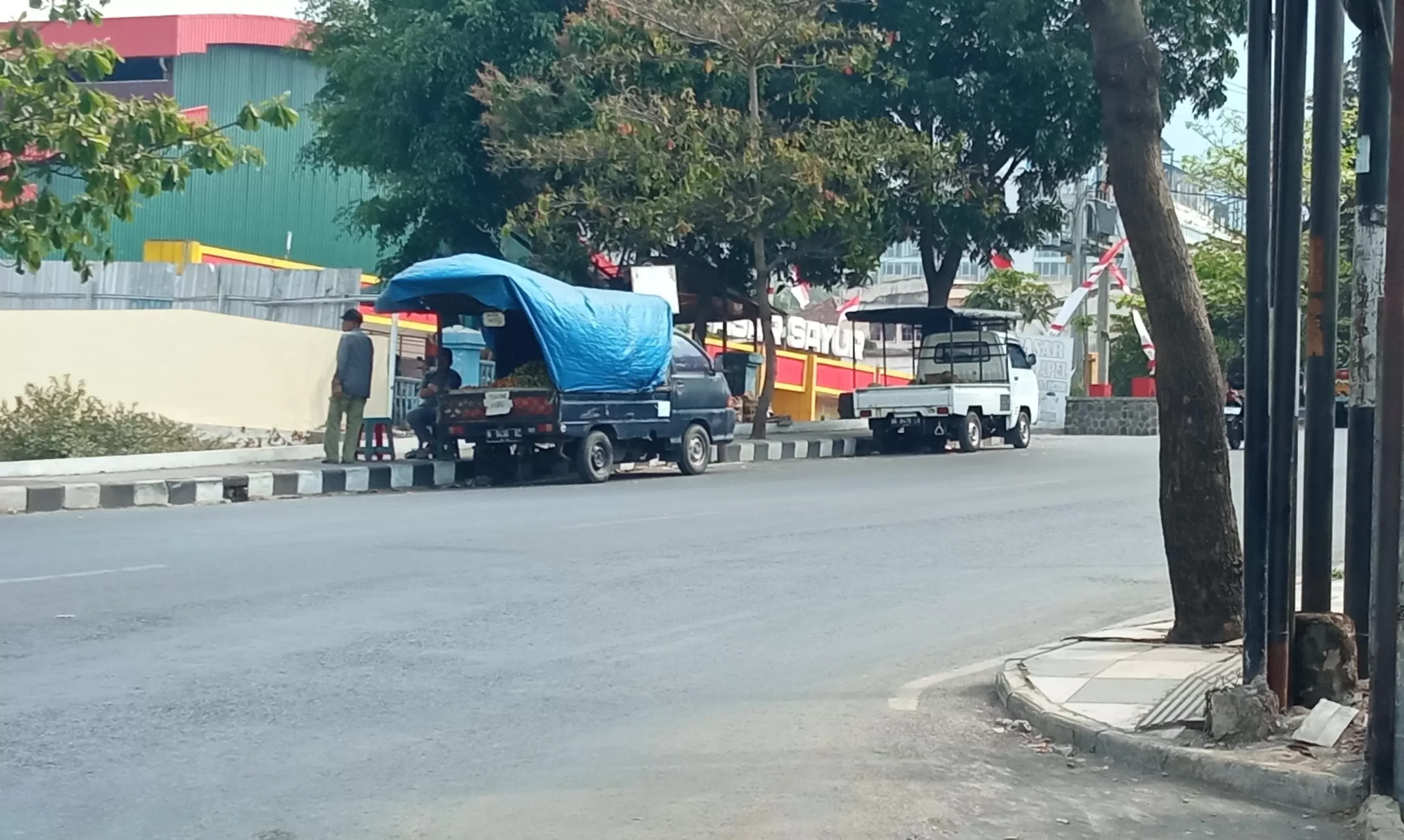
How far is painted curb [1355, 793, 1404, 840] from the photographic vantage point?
4.65 metres

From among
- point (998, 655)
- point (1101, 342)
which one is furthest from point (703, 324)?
point (998, 655)

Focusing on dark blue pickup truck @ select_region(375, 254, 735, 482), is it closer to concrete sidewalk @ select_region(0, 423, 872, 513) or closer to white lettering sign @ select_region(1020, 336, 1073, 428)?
concrete sidewalk @ select_region(0, 423, 872, 513)

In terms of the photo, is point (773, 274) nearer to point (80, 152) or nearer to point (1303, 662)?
point (80, 152)

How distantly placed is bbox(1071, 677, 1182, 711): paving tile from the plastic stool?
13.3 m

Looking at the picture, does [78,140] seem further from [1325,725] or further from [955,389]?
[955,389]

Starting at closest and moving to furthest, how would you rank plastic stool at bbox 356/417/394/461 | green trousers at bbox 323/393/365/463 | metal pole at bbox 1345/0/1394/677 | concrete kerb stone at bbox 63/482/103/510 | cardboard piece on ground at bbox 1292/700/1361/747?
cardboard piece on ground at bbox 1292/700/1361/747 → metal pole at bbox 1345/0/1394/677 → concrete kerb stone at bbox 63/482/103/510 → green trousers at bbox 323/393/365/463 → plastic stool at bbox 356/417/394/461

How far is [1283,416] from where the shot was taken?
6016 mm

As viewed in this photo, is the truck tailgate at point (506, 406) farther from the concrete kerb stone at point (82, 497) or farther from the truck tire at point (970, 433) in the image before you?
the truck tire at point (970, 433)

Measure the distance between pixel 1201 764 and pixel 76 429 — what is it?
15.5 m

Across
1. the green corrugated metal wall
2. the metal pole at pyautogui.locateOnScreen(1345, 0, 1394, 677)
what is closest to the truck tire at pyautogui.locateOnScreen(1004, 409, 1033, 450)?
the metal pole at pyautogui.locateOnScreen(1345, 0, 1394, 677)

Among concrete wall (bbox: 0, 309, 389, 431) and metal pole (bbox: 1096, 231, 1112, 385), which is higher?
metal pole (bbox: 1096, 231, 1112, 385)

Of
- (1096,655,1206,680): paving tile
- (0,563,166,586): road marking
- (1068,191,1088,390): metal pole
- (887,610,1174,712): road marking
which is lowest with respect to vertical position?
(887,610,1174,712): road marking

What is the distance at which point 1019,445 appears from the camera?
27359 mm

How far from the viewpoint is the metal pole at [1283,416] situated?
237 inches
